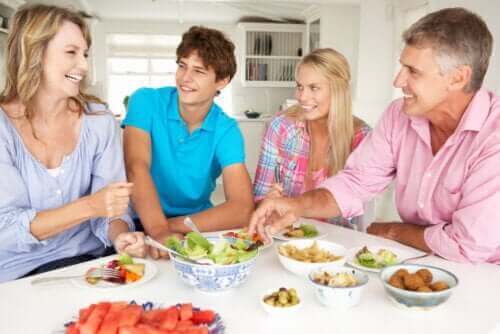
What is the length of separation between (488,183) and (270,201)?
25.8 inches

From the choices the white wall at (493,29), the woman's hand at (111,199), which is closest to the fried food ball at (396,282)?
the woman's hand at (111,199)

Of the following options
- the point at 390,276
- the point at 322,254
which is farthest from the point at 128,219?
the point at 390,276

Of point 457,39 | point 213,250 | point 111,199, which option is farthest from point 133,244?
point 457,39

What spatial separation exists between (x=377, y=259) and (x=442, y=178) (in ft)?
1.57

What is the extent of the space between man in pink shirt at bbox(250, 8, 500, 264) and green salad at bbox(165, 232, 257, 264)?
13.6 inches

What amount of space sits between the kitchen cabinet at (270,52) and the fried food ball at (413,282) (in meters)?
6.17

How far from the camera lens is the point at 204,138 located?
2109 millimetres

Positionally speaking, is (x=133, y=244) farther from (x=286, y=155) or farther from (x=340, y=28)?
(x=340, y=28)

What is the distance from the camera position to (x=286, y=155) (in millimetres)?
2314

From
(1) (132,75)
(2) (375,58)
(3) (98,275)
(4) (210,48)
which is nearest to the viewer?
(3) (98,275)

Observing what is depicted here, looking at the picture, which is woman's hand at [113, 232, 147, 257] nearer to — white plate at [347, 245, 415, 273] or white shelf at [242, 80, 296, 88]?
white plate at [347, 245, 415, 273]

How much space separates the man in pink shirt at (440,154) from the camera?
1.42 meters

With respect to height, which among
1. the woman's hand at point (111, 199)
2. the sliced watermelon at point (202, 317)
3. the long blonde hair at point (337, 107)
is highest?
the long blonde hair at point (337, 107)

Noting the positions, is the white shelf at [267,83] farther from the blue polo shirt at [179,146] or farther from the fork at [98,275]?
the fork at [98,275]
